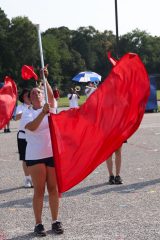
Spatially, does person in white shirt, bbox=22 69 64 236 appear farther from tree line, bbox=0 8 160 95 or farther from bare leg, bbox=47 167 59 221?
tree line, bbox=0 8 160 95

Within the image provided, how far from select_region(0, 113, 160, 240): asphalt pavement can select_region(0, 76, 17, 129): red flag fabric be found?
1156mm

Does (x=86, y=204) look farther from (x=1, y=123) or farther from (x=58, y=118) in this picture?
(x=1, y=123)

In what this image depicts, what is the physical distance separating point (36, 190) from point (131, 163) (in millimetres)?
5678

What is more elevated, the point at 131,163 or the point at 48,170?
the point at 48,170

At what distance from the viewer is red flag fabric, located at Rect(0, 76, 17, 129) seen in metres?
10.1

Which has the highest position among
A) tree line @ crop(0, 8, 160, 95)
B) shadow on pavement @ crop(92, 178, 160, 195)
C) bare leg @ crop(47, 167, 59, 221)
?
tree line @ crop(0, 8, 160, 95)

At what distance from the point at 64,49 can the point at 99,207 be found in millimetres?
104386

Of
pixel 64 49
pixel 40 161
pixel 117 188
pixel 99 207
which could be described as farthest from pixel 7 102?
pixel 64 49

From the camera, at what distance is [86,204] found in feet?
25.3

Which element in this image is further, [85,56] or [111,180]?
[85,56]

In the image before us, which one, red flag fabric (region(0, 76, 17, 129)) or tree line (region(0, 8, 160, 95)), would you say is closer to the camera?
red flag fabric (region(0, 76, 17, 129))

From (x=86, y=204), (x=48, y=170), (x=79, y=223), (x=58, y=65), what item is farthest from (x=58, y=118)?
(x=58, y=65)

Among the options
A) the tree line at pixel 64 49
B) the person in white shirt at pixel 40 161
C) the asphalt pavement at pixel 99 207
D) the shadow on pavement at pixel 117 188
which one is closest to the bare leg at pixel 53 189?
the person in white shirt at pixel 40 161

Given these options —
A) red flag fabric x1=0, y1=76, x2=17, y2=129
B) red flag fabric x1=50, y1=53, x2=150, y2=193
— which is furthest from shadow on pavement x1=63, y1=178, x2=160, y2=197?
red flag fabric x1=50, y1=53, x2=150, y2=193
